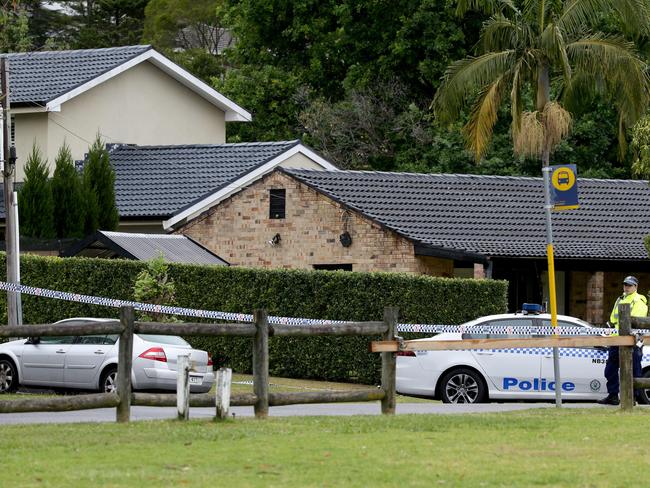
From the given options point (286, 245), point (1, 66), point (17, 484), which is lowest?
point (17, 484)

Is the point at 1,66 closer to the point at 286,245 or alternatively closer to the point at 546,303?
the point at 286,245

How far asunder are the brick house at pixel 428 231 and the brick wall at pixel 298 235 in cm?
2

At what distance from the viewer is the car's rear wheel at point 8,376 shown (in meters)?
24.8

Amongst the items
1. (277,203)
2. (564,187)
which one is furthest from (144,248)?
(564,187)

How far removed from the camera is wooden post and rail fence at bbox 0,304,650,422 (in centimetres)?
1463

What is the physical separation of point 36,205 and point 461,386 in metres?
14.6

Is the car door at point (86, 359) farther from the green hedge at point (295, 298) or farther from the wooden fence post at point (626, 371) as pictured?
the wooden fence post at point (626, 371)

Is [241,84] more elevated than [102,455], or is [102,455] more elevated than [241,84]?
[241,84]

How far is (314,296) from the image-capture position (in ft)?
93.4

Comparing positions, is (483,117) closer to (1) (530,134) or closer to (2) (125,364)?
(1) (530,134)

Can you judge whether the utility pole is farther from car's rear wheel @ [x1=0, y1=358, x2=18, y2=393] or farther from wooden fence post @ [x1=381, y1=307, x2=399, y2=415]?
wooden fence post @ [x1=381, y1=307, x2=399, y2=415]

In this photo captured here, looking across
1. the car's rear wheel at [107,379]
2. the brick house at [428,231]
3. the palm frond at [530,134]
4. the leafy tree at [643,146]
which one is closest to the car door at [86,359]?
the car's rear wheel at [107,379]

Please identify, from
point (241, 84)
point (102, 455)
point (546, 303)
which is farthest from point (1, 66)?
point (241, 84)

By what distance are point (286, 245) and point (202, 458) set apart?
69.1ft
